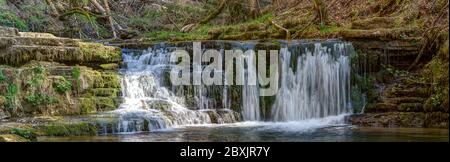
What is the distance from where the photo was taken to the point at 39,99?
11062 millimetres

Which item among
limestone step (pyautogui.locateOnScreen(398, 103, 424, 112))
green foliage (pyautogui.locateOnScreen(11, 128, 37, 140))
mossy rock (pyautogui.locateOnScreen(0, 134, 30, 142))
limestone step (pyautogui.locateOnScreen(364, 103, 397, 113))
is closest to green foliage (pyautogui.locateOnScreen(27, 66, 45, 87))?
green foliage (pyautogui.locateOnScreen(11, 128, 37, 140))

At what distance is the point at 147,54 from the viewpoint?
14.2m

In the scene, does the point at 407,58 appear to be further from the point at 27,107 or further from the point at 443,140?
the point at 27,107

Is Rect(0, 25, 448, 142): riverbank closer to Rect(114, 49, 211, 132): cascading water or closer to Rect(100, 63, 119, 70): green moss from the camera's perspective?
Rect(100, 63, 119, 70): green moss

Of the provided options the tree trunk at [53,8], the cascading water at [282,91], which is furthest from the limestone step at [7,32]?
the tree trunk at [53,8]

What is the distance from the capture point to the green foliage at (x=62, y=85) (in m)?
11.4

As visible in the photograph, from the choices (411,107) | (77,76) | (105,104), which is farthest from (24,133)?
(411,107)

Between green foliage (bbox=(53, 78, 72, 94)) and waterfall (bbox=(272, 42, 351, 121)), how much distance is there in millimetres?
4366

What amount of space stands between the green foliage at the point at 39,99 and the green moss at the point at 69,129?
1.56 m

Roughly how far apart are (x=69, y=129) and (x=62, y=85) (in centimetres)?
208

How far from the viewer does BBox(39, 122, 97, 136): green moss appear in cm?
942

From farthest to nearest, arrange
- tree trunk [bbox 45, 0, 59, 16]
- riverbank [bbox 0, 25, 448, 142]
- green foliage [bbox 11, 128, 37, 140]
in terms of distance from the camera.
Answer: tree trunk [bbox 45, 0, 59, 16] → riverbank [bbox 0, 25, 448, 142] → green foliage [bbox 11, 128, 37, 140]

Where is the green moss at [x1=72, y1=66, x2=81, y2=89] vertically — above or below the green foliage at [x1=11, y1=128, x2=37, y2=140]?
above

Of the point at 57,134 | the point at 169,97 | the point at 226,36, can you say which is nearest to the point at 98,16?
the point at 226,36
